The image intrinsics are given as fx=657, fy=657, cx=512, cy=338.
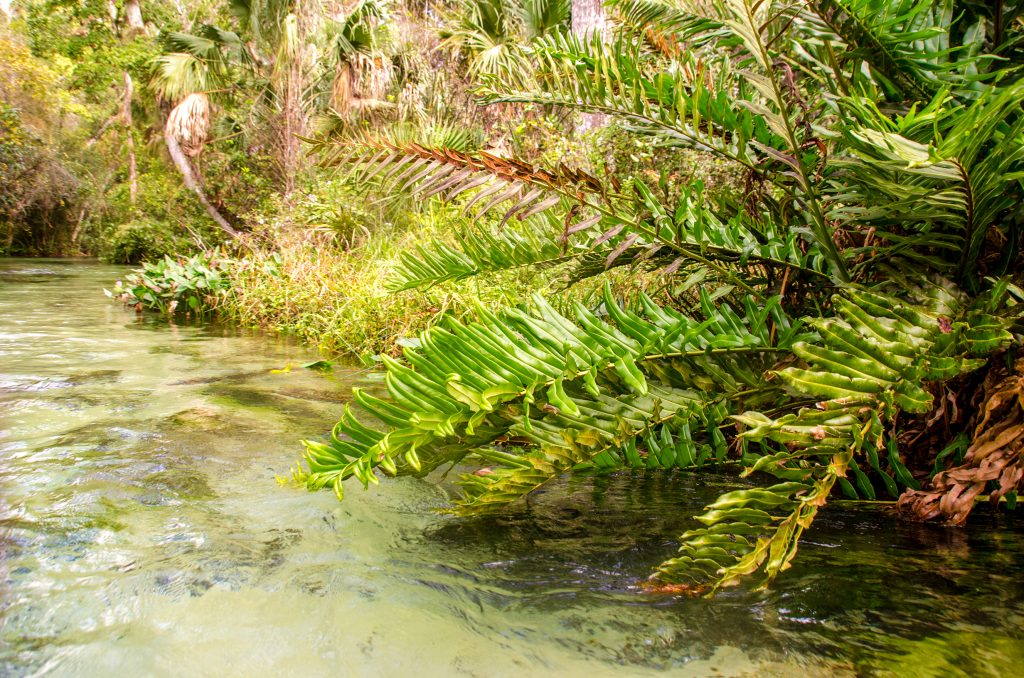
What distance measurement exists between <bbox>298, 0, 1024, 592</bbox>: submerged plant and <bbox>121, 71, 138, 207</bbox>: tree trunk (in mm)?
20908

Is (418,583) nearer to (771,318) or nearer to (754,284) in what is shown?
(771,318)

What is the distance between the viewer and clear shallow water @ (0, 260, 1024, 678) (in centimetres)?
110

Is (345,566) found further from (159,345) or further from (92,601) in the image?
(159,345)

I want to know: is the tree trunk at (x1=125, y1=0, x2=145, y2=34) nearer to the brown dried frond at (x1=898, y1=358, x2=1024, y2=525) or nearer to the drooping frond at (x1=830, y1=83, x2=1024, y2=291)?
the drooping frond at (x1=830, y1=83, x2=1024, y2=291)

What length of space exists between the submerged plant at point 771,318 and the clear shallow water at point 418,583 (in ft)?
0.38

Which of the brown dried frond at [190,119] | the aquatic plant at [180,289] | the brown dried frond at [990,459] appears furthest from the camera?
the brown dried frond at [190,119]

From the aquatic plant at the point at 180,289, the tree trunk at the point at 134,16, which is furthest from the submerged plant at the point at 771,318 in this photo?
the tree trunk at the point at 134,16

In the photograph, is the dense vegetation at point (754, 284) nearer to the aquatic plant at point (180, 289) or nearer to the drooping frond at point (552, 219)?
the drooping frond at point (552, 219)

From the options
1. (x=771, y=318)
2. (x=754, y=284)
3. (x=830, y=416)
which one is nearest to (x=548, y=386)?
(x=830, y=416)

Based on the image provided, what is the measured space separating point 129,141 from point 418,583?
24.6 m

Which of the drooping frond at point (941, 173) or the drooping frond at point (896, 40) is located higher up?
the drooping frond at point (896, 40)

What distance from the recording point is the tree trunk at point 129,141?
19031 mm

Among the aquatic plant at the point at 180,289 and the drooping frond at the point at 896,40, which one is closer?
the drooping frond at the point at 896,40

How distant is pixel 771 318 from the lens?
1.92 m
